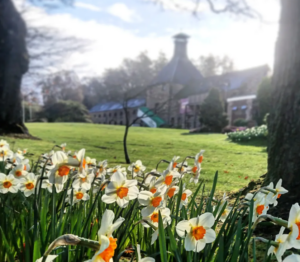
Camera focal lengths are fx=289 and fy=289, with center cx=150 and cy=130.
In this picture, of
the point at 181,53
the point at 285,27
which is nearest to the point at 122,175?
the point at 285,27

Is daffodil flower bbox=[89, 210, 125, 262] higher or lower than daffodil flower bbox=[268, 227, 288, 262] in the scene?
higher

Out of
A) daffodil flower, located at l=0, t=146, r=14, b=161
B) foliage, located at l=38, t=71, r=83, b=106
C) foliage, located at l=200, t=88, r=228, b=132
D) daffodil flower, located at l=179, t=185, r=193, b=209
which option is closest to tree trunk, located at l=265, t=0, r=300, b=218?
daffodil flower, located at l=179, t=185, r=193, b=209

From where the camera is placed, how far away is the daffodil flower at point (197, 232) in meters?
0.72

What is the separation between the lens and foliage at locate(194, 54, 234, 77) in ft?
82.4

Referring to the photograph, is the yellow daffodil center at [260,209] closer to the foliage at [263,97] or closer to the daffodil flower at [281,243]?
the daffodil flower at [281,243]

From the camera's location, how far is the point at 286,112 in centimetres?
191

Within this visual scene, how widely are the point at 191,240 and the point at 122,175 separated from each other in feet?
0.82

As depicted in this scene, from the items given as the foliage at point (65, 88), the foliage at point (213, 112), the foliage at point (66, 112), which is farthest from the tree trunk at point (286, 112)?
the foliage at point (65, 88)

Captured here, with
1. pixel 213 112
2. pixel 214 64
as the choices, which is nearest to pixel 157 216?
pixel 213 112

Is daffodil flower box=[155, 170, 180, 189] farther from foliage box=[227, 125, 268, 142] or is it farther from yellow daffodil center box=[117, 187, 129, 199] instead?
foliage box=[227, 125, 268, 142]

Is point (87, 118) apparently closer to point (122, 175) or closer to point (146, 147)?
point (146, 147)

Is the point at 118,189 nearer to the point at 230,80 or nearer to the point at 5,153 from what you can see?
the point at 5,153

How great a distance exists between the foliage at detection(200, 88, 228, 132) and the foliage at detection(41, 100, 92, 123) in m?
5.79

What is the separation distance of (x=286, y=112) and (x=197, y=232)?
1.47 metres
